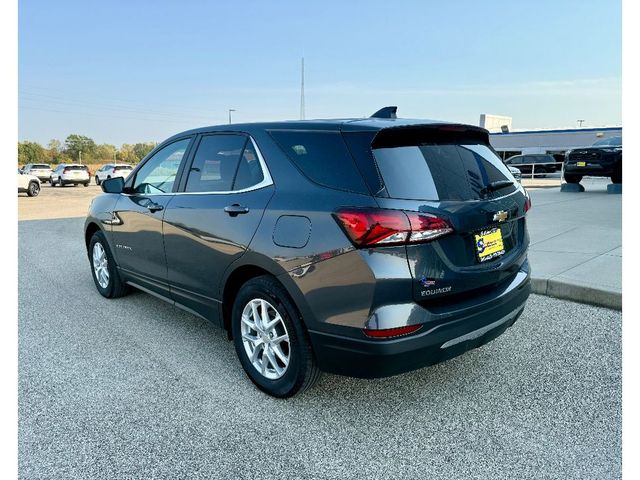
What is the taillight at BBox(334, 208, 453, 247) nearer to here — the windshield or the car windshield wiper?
the car windshield wiper

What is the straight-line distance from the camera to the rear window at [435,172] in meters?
2.71

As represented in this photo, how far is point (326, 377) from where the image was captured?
3518mm

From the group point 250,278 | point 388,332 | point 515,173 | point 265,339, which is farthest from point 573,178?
point 388,332

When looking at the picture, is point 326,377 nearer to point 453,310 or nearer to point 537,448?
point 453,310

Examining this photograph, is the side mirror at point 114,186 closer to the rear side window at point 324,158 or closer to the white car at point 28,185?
the rear side window at point 324,158

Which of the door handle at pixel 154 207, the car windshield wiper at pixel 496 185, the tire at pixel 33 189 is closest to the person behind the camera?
the car windshield wiper at pixel 496 185

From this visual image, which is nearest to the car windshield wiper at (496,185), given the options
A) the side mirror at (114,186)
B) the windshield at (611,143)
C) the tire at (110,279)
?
the side mirror at (114,186)

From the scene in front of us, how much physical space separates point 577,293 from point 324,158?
3.44 m

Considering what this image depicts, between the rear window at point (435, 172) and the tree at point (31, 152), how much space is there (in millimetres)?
98003

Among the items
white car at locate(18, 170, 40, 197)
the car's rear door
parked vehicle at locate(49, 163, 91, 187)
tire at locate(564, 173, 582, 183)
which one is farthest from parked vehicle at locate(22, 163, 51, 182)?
the car's rear door

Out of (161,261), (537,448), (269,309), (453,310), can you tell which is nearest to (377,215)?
(453,310)

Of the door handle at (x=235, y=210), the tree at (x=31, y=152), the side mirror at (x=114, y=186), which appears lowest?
the door handle at (x=235, y=210)

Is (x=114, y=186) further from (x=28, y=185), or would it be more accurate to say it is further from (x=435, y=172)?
(x=28, y=185)

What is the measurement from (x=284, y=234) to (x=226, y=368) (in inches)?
51.4
